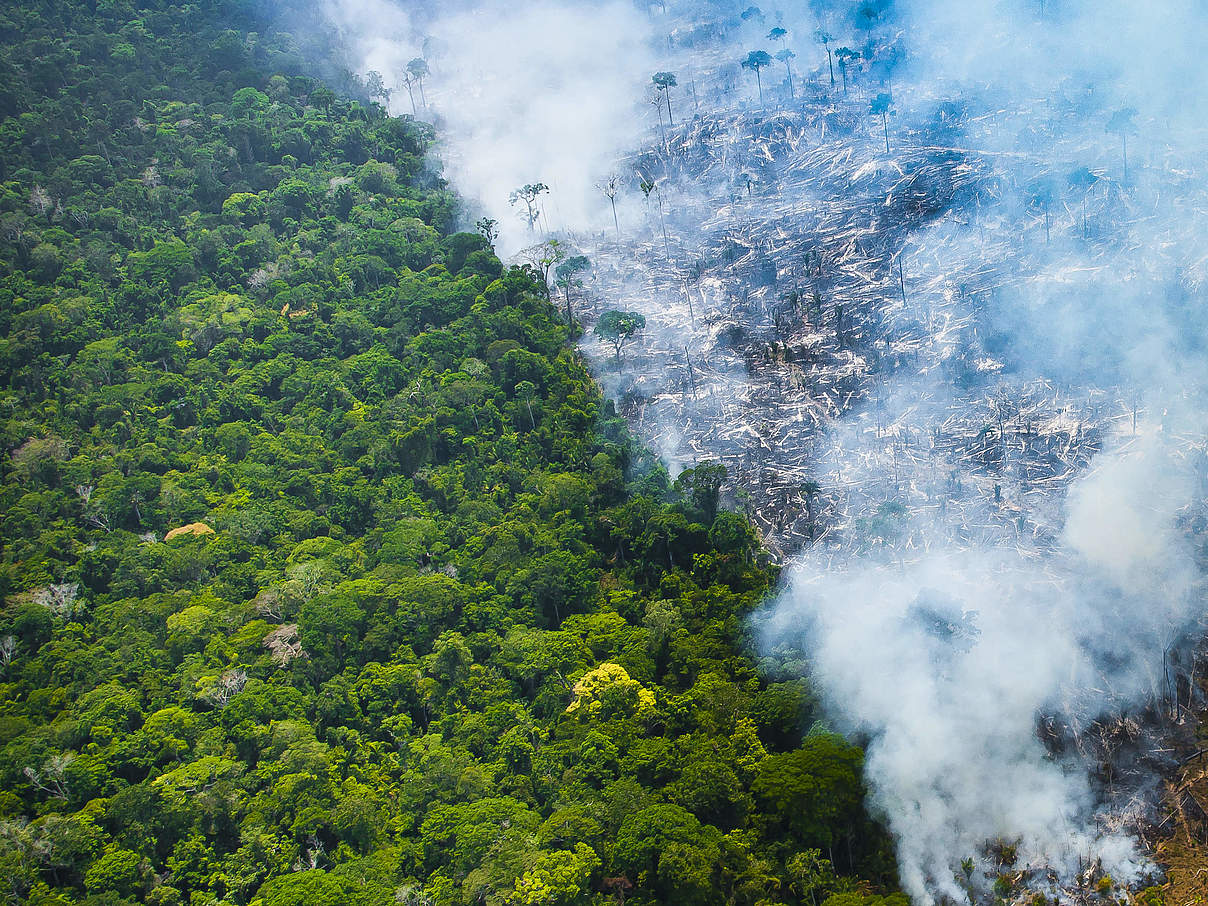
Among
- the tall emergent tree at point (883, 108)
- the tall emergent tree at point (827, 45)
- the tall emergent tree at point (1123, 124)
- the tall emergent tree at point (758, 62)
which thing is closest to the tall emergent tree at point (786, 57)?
the tall emergent tree at point (758, 62)

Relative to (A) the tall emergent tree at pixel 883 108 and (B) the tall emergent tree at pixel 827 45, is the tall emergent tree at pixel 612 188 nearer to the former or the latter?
(B) the tall emergent tree at pixel 827 45

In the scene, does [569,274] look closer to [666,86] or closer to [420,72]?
[666,86]

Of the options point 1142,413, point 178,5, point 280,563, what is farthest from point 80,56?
point 1142,413

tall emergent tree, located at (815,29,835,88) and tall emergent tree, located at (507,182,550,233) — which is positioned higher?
tall emergent tree, located at (815,29,835,88)

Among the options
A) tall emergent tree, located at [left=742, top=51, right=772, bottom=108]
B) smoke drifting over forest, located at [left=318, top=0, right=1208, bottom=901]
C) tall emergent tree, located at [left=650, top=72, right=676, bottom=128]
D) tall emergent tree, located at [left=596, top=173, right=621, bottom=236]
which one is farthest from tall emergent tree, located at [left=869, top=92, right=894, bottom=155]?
tall emergent tree, located at [left=596, top=173, right=621, bottom=236]

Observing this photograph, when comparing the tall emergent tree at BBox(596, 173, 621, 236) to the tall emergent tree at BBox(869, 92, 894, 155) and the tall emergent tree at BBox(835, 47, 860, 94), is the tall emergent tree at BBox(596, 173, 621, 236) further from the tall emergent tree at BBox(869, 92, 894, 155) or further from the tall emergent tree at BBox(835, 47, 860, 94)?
the tall emergent tree at BBox(869, 92, 894, 155)

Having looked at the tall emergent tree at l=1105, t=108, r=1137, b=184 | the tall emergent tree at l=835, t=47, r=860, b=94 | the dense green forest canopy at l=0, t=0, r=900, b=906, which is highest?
the tall emergent tree at l=835, t=47, r=860, b=94

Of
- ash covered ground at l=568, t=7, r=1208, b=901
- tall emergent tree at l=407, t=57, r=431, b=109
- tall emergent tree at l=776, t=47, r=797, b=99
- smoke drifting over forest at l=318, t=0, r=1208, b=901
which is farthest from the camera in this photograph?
tall emergent tree at l=407, t=57, r=431, b=109
